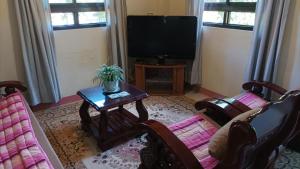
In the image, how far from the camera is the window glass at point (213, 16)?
328 centimetres

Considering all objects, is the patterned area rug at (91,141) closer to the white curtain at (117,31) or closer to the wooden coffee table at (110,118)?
the wooden coffee table at (110,118)

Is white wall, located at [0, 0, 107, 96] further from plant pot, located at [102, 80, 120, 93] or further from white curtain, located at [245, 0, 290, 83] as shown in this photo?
white curtain, located at [245, 0, 290, 83]

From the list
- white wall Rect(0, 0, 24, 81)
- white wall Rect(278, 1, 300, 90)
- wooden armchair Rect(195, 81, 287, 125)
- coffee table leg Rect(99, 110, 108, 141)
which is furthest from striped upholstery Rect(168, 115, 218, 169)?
white wall Rect(0, 0, 24, 81)

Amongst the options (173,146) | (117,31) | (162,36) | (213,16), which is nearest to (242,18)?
(213,16)

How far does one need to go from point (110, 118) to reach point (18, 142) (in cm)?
133

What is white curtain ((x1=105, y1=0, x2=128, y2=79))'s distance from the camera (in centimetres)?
344

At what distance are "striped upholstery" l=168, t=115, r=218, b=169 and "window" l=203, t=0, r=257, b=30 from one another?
5.23ft

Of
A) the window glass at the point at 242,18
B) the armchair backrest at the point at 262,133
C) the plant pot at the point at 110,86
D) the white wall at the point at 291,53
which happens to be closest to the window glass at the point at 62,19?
the plant pot at the point at 110,86

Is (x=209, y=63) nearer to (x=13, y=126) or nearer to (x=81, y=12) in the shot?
(x=81, y=12)

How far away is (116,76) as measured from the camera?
250 cm

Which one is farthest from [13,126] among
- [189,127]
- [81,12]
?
[81,12]

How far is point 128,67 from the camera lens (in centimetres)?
393

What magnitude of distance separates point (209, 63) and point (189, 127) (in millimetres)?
1835

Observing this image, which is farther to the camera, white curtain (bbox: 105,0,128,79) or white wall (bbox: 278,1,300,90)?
white curtain (bbox: 105,0,128,79)
